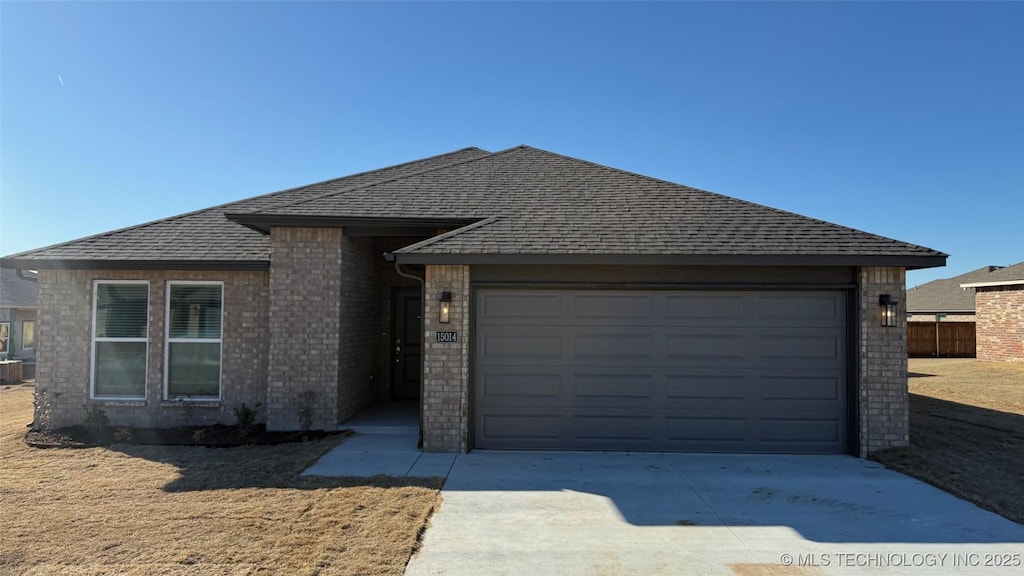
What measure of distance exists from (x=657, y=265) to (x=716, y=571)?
4.19 metres

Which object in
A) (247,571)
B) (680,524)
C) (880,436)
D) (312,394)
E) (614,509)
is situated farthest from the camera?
(312,394)

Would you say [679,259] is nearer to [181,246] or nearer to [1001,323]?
[181,246]

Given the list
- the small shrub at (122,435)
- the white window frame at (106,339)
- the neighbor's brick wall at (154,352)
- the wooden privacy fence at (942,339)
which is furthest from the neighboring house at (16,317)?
the wooden privacy fence at (942,339)

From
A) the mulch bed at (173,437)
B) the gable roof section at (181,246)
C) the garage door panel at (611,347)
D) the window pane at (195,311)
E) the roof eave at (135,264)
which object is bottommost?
the mulch bed at (173,437)

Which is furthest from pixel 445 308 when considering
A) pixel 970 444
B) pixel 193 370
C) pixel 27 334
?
pixel 27 334

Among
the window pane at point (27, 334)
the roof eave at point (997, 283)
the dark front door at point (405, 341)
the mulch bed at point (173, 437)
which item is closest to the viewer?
the mulch bed at point (173, 437)

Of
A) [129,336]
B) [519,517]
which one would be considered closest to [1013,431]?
[519,517]

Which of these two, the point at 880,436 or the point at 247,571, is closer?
the point at 247,571

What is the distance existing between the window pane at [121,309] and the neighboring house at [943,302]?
32989 millimetres

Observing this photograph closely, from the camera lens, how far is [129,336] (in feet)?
29.9

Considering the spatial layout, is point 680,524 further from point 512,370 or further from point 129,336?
point 129,336

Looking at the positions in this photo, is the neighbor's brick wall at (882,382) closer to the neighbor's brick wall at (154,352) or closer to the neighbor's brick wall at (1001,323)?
the neighbor's brick wall at (154,352)

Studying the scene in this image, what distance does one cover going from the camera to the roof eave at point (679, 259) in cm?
739

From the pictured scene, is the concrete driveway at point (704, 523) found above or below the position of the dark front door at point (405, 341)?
below
